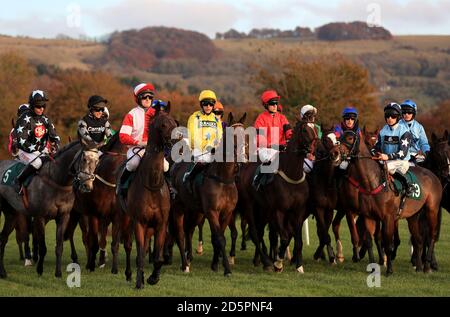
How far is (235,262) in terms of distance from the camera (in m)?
15.8

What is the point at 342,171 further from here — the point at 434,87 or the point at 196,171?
the point at 434,87

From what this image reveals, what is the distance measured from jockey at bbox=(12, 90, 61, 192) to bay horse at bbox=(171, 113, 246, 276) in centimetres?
225

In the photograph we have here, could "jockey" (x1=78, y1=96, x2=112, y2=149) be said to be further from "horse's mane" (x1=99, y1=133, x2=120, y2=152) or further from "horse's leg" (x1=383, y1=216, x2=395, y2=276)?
"horse's leg" (x1=383, y1=216, x2=395, y2=276)

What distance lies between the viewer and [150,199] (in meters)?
11.7

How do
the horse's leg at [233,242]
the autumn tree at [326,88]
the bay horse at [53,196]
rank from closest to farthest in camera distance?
1. the bay horse at [53,196]
2. the horse's leg at [233,242]
3. the autumn tree at [326,88]

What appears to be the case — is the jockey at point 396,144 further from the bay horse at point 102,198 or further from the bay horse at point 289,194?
the bay horse at point 102,198

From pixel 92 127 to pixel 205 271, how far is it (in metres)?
2.91

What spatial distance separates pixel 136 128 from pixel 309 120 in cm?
267

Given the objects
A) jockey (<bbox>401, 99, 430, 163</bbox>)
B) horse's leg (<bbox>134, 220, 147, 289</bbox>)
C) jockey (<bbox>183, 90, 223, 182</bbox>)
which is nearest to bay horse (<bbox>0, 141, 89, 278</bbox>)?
horse's leg (<bbox>134, 220, 147, 289</bbox>)

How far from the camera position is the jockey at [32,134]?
1355cm

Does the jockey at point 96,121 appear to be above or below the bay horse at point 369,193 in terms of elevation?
above

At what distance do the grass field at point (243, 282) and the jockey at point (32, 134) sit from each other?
5.67 ft

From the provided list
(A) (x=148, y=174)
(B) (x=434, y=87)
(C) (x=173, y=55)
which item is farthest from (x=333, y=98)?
(C) (x=173, y=55)

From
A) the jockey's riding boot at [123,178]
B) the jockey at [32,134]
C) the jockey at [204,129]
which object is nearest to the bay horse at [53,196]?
the jockey at [32,134]
